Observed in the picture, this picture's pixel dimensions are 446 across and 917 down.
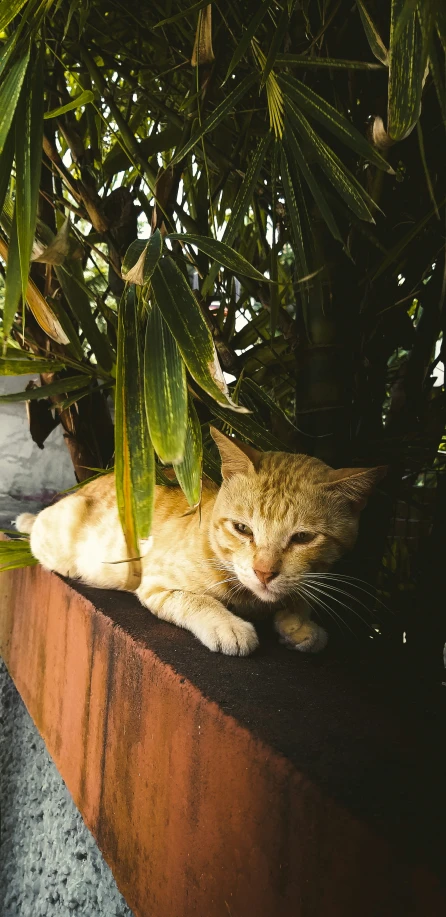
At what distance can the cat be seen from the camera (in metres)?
0.90

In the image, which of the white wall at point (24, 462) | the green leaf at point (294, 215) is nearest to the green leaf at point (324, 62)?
the green leaf at point (294, 215)

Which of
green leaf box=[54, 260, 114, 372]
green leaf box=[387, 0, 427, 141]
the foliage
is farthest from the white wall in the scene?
green leaf box=[387, 0, 427, 141]

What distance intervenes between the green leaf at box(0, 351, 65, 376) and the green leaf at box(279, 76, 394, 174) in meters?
0.60

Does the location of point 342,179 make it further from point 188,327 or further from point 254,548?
point 254,548

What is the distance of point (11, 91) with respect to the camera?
74cm

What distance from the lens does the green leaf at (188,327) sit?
0.65 metres

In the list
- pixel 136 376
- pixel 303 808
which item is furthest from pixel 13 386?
pixel 303 808

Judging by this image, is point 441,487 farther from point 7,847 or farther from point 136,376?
point 7,847

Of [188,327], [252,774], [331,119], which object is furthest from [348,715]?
[331,119]

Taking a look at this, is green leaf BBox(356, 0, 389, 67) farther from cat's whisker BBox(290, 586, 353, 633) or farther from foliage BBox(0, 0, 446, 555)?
cat's whisker BBox(290, 586, 353, 633)

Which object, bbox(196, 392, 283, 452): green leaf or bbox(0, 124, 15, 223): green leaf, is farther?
bbox(196, 392, 283, 452): green leaf

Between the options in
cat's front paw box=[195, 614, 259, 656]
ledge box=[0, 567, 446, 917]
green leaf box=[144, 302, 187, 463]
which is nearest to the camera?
ledge box=[0, 567, 446, 917]

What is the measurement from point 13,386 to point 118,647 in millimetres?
1701

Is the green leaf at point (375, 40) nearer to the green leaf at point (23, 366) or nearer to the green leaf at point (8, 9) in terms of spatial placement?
the green leaf at point (8, 9)
